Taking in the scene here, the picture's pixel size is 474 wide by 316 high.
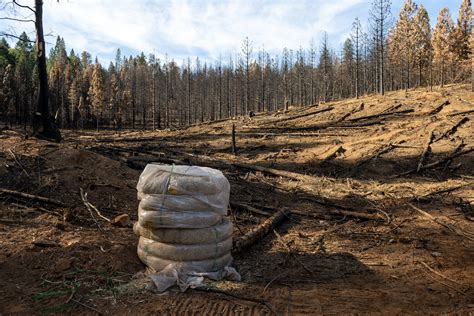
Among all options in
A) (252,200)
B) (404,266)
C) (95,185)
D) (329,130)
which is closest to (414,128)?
(329,130)

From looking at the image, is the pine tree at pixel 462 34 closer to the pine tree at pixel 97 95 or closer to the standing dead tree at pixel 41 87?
the standing dead tree at pixel 41 87

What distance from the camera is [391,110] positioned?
23.4 meters

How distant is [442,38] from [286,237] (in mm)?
47096

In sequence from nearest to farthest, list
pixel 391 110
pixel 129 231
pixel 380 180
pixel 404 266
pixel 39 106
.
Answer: pixel 404 266 → pixel 129 231 → pixel 39 106 → pixel 380 180 → pixel 391 110

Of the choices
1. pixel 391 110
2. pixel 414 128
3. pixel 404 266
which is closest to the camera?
pixel 404 266

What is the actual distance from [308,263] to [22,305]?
383cm

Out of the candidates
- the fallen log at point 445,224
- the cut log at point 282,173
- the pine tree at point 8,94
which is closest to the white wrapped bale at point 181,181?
the fallen log at point 445,224

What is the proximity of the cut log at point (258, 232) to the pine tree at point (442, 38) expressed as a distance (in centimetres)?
4381

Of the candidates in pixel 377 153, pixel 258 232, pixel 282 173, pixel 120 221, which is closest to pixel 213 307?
pixel 258 232

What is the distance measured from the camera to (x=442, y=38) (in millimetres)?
43688

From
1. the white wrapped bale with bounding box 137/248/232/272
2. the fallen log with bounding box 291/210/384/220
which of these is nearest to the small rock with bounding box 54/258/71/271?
the white wrapped bale with bounding box 137/248/232/272

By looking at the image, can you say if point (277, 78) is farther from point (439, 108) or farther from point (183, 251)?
point (183, 251)

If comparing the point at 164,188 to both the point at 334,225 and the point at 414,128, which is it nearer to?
the point at 334,225

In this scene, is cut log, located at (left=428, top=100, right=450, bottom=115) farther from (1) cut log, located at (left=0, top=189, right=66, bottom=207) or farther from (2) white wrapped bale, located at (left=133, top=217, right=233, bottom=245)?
(1) cut log, located at (left=0, top=189, right=66, bottom=207)
